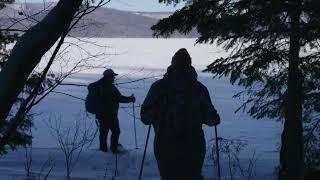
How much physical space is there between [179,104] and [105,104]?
21.5 ft

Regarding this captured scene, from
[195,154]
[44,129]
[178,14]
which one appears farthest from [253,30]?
[44,129]

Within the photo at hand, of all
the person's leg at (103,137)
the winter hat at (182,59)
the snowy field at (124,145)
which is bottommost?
the snowy field at (124,145)

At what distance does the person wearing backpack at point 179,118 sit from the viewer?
5191mm

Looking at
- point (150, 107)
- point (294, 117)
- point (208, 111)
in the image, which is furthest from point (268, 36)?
point (150, 107)

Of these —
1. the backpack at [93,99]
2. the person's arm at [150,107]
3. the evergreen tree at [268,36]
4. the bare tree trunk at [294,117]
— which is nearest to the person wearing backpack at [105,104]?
the backpack at [93,99]

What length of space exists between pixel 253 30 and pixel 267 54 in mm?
464

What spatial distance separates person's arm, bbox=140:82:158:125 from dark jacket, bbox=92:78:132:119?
20.1ft

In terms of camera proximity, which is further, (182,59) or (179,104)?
(182,59)

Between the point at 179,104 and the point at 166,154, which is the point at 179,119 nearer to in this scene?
the point at 179,104

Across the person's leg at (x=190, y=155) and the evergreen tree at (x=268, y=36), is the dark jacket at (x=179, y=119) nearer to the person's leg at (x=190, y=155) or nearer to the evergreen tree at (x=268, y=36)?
the person's leg at (x=190, y=155)

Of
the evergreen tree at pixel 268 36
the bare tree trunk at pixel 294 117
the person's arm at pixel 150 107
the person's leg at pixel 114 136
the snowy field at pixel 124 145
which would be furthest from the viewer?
the person's leg at pixel 114 136

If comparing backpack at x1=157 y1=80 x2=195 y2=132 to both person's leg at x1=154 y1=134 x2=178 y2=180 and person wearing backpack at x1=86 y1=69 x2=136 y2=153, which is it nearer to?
person's leg at x1=154 y1=134 x2=178 y2=180

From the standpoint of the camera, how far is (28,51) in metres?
2.87

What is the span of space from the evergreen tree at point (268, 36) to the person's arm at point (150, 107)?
330 centimetres
